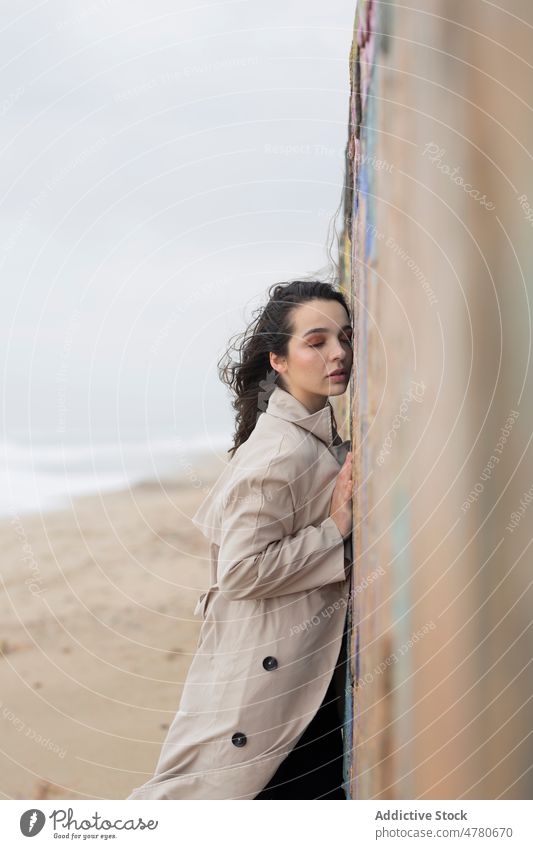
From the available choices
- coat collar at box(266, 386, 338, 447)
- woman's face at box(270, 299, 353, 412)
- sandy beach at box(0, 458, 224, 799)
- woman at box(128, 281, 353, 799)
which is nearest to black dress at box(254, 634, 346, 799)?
woman at box(128, 281, 353, 799)

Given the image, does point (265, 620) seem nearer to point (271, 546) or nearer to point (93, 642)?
point (271, 546)

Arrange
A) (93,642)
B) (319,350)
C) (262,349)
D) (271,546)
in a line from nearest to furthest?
(271,546) < (319,350) < (262,349) < (93,642)

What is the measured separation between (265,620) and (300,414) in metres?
0.51

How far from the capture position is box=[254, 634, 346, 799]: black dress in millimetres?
2246

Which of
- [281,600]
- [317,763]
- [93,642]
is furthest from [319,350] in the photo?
[93,642]

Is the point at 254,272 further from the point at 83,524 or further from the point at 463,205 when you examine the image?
the point at 83,524

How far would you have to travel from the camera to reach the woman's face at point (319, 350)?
2266 millimetres

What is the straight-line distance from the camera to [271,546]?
2.13 m

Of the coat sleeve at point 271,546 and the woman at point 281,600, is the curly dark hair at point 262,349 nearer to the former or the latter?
the woman at point 281,600

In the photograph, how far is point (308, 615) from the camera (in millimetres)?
2178

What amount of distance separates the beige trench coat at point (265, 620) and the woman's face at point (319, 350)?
60mm

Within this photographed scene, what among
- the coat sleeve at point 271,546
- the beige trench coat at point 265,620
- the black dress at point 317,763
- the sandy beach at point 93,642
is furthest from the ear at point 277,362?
the sandy beach at point 93,642

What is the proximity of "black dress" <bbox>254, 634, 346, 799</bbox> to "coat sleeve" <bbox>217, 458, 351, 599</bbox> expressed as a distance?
30cm

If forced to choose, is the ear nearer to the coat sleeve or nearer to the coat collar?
the coat collar
